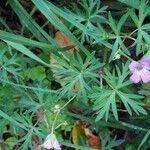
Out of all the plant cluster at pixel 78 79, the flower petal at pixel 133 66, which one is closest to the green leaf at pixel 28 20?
the plant cluster at pixel 78 79

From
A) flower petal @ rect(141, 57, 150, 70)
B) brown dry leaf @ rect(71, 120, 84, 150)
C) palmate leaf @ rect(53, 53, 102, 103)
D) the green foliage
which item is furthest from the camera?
brown dry leaf @ rect(71, 120, 84, 150)

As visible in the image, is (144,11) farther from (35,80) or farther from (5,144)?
(5,144)

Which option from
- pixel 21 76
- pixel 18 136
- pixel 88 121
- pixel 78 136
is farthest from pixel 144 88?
pixel 18 136

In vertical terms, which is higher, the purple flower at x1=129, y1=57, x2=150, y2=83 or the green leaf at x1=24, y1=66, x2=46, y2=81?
the purple flower at x1=129, y1=57, x2=150, y2=83

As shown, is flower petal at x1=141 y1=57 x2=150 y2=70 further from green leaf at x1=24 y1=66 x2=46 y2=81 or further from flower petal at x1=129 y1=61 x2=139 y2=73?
green leaf at x1=24 y1=66 x2=46 y2=81

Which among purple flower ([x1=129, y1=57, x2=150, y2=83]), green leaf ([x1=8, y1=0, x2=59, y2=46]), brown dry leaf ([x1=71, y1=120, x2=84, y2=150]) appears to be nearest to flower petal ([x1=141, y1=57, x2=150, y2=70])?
purple flower ([x1=129, y1=57, x2=150, y2=83])

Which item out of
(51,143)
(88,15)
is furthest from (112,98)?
(88,15)
